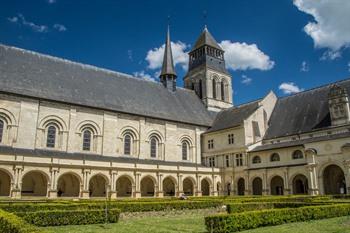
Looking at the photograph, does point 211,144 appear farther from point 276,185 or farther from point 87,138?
point 87,138

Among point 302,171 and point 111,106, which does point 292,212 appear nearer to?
point 302,171

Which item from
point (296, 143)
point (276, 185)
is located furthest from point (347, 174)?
point (276, 185)

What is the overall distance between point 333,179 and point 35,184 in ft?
102

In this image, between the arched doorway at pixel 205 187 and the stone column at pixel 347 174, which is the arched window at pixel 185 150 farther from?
the stone column at pixel 347 174

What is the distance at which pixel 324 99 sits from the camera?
38.4m

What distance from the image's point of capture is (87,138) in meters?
35.6

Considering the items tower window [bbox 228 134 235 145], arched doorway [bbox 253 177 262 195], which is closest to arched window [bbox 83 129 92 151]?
tower window [bbox 228 134 235 145]

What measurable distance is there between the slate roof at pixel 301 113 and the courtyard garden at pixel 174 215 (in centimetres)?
2013

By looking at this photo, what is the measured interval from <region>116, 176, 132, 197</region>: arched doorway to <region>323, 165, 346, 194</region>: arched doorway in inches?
847

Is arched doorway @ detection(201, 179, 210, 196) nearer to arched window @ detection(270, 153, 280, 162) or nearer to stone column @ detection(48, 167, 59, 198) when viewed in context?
arched window @ detection(270, 153, 280, 162)

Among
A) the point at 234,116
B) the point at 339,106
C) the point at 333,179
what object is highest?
the point at 234,116

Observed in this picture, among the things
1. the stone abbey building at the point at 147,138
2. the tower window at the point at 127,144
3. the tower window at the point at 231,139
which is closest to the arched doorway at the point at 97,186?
the stone abbey building at the point at 147,138

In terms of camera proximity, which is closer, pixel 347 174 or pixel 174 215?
pixel 174 215

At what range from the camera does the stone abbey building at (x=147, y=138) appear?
3102cm
